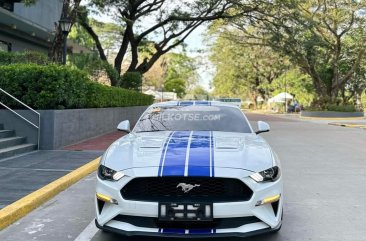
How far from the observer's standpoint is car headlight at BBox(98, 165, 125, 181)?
458cm

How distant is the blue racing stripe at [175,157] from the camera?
14.6 ft

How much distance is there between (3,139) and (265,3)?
20556 mm

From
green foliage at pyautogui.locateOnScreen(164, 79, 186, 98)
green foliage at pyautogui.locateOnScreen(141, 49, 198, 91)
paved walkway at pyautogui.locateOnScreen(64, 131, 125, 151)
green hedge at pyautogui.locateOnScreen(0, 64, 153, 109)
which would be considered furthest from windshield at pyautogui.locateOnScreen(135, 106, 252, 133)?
green foliage at pyautogui.locateOnScreen(164, 79, 186, 98)

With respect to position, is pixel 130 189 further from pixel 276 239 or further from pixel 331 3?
pixel 331 3

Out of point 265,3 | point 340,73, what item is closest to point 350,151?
point 265,3

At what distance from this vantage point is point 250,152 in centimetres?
496

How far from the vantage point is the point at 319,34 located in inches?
1682

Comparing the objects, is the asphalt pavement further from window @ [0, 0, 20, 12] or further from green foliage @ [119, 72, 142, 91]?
green foliage @ [119, 72, 142, 91]

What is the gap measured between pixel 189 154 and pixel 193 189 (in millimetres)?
450

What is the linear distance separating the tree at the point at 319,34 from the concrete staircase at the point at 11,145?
19.9 meters

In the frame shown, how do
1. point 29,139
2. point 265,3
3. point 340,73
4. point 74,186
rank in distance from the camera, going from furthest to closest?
1. point 340,73
2. point 265,3
3. point 29,139
4. point 74,186

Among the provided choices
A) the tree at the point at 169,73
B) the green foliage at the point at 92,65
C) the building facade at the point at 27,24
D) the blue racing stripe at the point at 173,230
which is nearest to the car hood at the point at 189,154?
the blue racing stripe at the point at 173,230

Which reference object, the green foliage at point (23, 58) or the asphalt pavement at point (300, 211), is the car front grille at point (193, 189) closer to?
the asphalt pavement at point (300, 211)

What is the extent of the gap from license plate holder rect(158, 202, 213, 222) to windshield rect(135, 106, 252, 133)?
206cm
